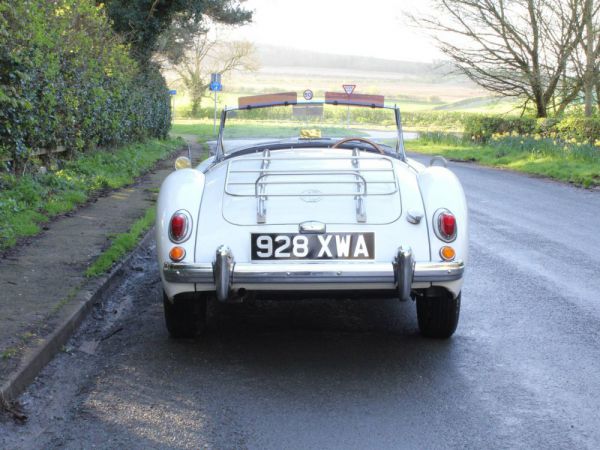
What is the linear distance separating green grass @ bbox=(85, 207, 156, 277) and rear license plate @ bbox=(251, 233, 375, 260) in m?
2.24

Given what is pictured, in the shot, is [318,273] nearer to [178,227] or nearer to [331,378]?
[331,378]

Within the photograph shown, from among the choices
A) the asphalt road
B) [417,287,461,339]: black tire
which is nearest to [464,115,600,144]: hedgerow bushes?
the asphalt road

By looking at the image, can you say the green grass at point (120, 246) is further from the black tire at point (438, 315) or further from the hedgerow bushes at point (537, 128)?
the hedgerow bushes at point (537, 128)

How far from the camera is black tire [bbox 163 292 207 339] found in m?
4.75

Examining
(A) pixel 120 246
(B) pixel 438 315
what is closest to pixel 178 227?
(B) pixel 438 315

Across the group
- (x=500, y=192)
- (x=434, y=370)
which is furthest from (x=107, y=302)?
(x=500, y=192)

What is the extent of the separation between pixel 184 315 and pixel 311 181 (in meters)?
1.13

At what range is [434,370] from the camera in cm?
438

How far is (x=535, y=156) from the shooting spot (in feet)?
73.2

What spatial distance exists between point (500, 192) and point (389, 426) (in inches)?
459

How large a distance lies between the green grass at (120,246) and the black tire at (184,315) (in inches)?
59.5

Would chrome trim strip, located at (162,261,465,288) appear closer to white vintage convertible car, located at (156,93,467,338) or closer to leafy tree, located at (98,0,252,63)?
white vintage convertible car, located at (156,93,467,338)

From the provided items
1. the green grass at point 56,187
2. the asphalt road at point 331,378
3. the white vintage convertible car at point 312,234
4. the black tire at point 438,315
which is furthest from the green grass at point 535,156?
the white vintage convertible car at point 312,234

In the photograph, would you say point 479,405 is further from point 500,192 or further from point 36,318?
point 500,192
